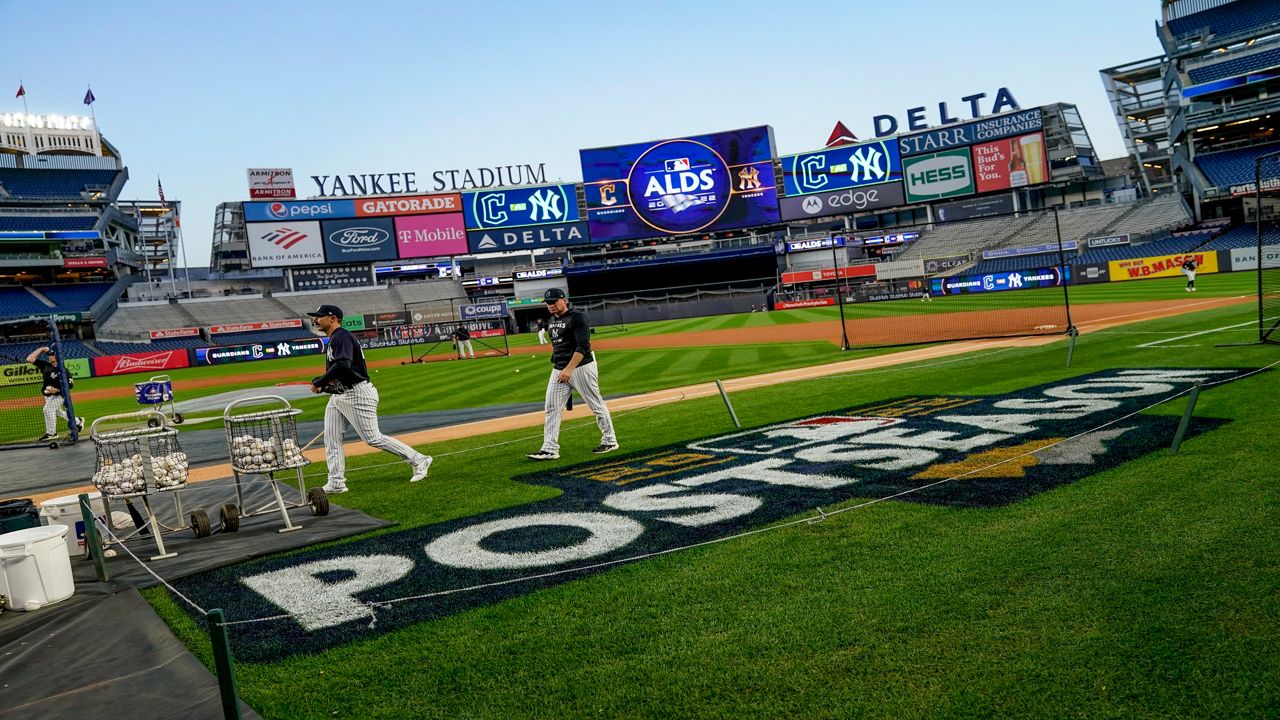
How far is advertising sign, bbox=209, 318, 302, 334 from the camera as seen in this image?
196ft

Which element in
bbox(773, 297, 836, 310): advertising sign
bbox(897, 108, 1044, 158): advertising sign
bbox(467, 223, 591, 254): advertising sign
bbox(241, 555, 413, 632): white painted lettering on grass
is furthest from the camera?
bbox(467, 223, 591, 254): advertising sign

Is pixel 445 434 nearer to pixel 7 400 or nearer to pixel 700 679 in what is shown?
pixel 700 679

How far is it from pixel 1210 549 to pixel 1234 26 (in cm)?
7029

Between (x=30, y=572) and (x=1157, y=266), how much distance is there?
A: 51.2 metres

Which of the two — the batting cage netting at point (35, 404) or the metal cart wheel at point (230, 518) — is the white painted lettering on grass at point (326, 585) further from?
the batting cage netting at point (35, 404)

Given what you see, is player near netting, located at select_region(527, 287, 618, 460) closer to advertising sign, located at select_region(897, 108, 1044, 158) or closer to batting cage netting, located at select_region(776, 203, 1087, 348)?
batting cage netting, located at select_region(776, 203, 1087, 348)

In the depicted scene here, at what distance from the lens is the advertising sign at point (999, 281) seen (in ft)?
154

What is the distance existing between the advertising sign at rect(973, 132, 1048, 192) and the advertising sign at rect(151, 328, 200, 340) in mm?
59442

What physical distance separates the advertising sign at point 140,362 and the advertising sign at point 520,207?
25.9 meters

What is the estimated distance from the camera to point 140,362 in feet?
169

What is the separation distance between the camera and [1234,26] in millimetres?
58312

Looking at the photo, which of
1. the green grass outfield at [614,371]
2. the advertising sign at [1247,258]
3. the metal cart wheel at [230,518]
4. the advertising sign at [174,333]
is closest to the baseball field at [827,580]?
the metal cart wheel at [230,518]

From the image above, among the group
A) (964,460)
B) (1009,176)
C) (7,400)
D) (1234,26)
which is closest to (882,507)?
(964,460)

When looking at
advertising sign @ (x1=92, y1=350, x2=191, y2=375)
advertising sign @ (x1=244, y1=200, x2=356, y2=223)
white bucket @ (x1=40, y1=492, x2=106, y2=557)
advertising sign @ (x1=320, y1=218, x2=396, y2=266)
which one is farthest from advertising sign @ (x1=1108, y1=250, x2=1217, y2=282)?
advertising sign @ (x1=92, y1=350, x2=191, y2=375)
